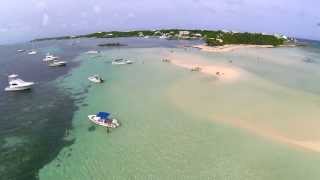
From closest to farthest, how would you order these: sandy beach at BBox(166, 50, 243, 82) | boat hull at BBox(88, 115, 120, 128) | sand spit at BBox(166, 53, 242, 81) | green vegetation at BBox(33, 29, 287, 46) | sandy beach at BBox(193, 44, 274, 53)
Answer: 1. boat hull at BBox(88, 115, 120, 128)
2. sandy beach at BBox(166, 50, 243, 82)
3. sand spit at BBox(166, 53, 242, 81)
4. sandy beach at BBox(193, 44, 274, 53)
5. green vegetation at BBox(33, 29, 287, 46)

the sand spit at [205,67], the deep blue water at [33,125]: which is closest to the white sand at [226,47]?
the sand spit at [205,67]

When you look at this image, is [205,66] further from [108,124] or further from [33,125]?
[33,125]

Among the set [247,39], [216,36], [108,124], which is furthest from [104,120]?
[216,36]

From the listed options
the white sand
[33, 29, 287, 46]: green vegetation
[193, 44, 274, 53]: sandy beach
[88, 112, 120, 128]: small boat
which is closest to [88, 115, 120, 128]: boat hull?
[88, 112, 120, 128]: small boat

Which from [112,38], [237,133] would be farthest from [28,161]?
[112,38]

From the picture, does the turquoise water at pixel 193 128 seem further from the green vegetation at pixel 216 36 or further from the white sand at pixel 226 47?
the green vegetation at pixel 216 36

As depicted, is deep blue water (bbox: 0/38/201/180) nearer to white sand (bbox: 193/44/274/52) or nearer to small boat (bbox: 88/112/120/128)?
small boat (bbox: 88/112/120/128)

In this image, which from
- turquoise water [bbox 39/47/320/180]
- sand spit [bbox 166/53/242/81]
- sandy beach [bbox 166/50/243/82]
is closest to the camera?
turquoise water [bbox 39/47/320/180]
